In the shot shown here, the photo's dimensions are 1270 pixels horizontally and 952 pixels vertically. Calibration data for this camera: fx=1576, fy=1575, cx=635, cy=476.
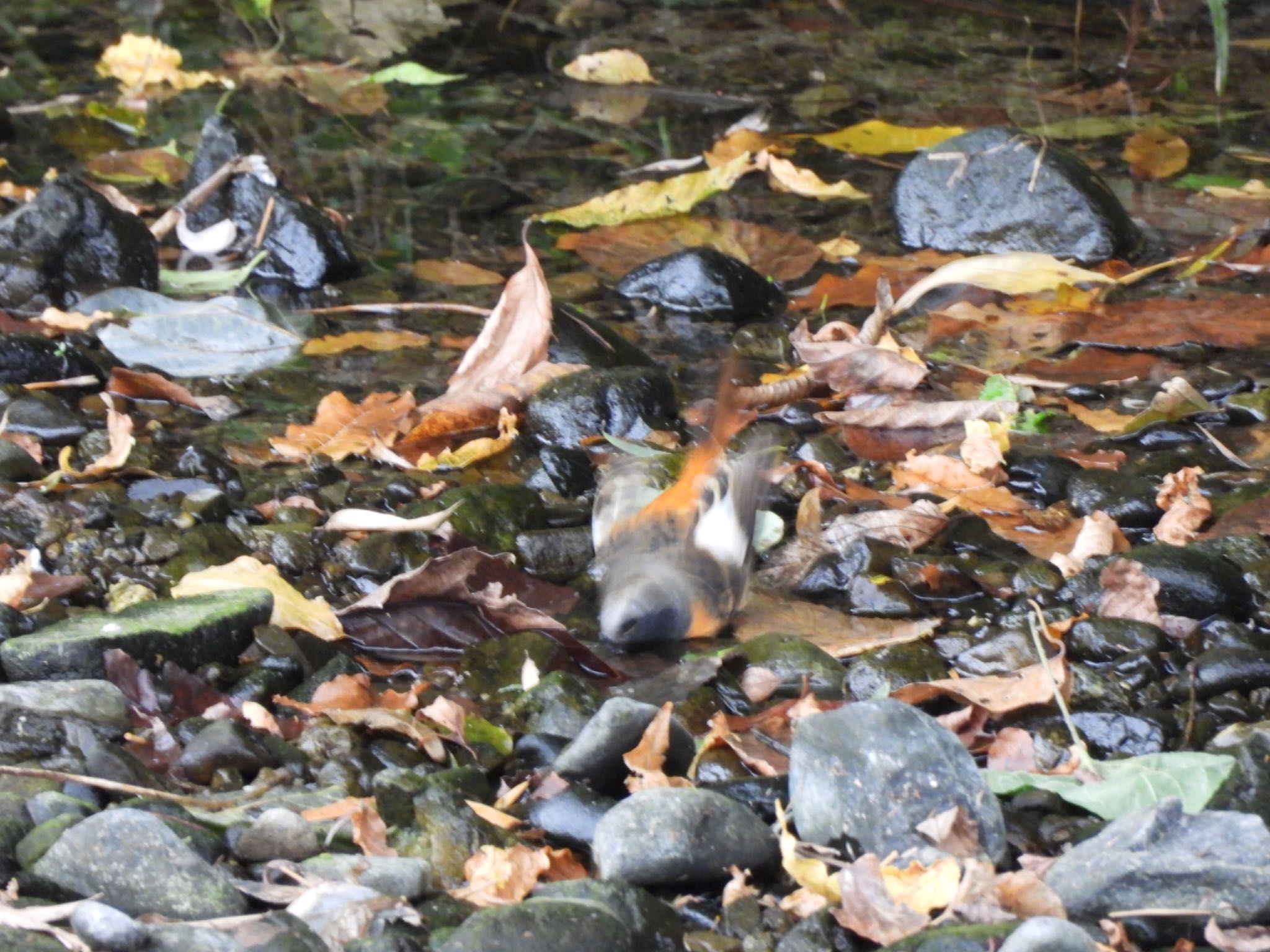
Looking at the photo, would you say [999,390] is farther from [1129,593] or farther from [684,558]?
[684,558]

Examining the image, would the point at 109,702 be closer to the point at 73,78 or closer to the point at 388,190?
the point at 388,190

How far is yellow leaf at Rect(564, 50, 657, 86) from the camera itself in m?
8.21

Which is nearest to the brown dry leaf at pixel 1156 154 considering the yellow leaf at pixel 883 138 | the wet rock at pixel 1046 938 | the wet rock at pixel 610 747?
the yellow leaf at pixel 883 138

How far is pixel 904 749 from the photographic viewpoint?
2.47 m

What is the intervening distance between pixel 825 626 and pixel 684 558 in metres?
0.42

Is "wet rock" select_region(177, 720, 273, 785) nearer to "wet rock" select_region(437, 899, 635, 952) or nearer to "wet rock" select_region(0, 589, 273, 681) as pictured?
"wet rock" select_region(0, 589, 273, 681)

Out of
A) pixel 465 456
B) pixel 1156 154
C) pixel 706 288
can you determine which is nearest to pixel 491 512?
pixel 465 456

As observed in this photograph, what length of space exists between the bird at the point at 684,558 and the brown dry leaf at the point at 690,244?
2333 mm

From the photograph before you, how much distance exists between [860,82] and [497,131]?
1933mm

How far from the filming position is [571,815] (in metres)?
2.70

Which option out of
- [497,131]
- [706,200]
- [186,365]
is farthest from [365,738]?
[497,131]

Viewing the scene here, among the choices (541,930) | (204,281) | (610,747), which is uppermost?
(541,930)

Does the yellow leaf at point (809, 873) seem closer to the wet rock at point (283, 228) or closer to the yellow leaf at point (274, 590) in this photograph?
the yellow leaf at point (274, 590)

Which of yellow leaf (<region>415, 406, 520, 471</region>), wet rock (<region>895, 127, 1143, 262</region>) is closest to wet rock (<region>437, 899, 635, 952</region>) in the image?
yellow leaf (<region>415, 406, 520, 471</region>)
